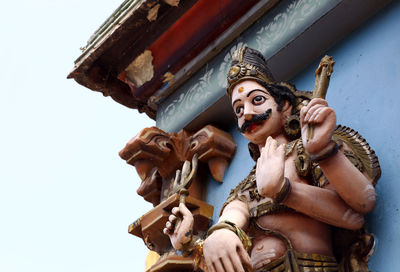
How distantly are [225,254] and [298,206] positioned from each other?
295 millimetres

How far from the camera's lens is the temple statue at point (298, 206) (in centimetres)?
203

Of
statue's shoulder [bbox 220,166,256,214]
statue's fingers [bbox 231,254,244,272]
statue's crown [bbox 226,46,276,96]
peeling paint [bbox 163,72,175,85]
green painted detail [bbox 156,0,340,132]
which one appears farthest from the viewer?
peeling paint [bbox 163,72,175,85]

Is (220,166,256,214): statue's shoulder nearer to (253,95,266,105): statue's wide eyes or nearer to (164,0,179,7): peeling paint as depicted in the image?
(253,95,266,105): statue's wide eyes

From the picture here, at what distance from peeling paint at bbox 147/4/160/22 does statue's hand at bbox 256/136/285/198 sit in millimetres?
1476

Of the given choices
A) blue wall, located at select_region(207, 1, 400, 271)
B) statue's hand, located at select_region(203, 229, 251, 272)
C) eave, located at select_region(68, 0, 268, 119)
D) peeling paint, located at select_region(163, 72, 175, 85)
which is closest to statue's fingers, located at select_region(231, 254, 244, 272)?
statue's hand, located at select_region(203, 229, 251, 272)

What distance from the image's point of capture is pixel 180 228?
2156 millimetres

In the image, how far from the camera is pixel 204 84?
333 cm

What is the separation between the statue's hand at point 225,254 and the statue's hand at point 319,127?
369mm

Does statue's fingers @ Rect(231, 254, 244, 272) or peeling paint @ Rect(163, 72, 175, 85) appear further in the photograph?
peeling paint @ Rect(163, 72, 175, 85)

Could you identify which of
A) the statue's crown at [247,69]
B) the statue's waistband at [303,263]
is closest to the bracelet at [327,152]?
the statue's waistband at [303,263]

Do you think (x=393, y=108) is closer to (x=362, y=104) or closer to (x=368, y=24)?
(x=362, y=104)

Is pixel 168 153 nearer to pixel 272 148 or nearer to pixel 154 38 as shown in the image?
pixel 154 38

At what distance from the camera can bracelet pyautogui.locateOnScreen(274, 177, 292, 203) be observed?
6.73 ft

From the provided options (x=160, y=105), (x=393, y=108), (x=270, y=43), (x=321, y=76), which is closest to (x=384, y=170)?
(x=393, y=108)
